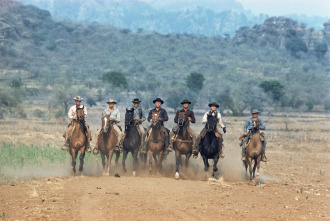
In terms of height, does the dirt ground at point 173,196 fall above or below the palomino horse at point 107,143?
below

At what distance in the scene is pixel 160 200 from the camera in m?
13.1

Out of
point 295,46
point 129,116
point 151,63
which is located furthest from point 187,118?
point 295,46

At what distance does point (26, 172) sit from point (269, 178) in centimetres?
798

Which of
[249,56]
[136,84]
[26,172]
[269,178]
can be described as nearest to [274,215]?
[269,178]

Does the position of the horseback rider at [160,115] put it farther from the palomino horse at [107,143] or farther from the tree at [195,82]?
the tree at [195,82]

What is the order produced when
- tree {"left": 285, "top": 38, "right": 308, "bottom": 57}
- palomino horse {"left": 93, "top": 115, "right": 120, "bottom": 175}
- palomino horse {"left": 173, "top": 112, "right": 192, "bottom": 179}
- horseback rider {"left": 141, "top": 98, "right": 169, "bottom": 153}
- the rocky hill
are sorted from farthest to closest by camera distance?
tree {"left": 285, "top": 38, "right": 308, "bottom": 57} < the rocky hill < palomino horse {"left": 93, "top": 115, "right": 120, "bottom": 175} < horseback rider {"left": 141, "top": 98, "right": 169, "bottom": 153} < palomino horse {"left": 173, "top": 112, "right": 192, "bottom": 179}

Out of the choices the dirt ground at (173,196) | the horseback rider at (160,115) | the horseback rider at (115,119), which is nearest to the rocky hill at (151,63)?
the horseback rider at (115,119)

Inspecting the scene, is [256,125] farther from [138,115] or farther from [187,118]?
[138,115]

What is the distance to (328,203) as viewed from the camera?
13.9m

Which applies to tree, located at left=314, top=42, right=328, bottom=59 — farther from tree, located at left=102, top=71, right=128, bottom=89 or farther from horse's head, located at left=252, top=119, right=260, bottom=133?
horse's head, located at left=252, top=119, right=260, bottom=133

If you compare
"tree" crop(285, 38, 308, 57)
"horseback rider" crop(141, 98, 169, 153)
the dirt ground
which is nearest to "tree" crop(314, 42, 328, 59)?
"tree" crop(285, 38, 308, 57)

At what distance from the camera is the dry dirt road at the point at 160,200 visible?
11.8m

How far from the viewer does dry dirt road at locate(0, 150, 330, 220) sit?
11.8m

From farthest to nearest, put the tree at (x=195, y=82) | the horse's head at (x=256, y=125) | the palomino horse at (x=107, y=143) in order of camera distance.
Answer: the tree at (x=195, y=82) < the palomino horse at (x=107, y=143) < the horse's head at (x=256, y=125)
